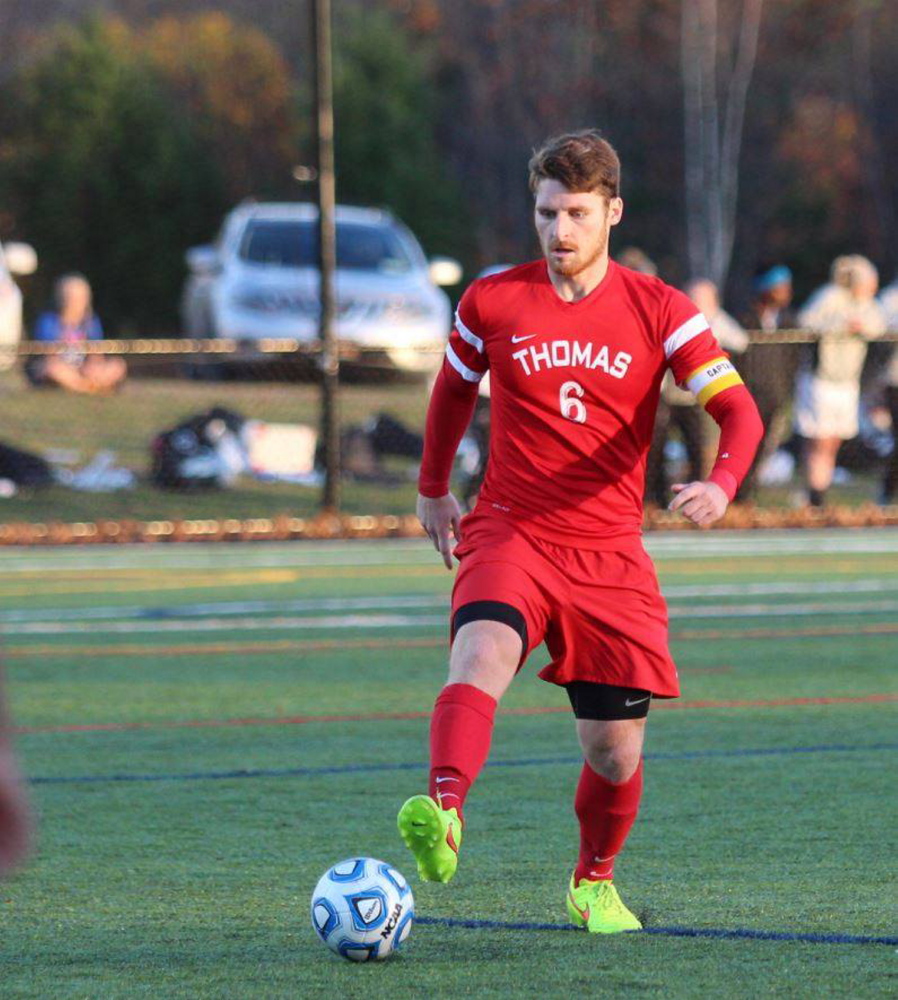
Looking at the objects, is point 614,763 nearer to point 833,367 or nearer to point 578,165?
point 578,165

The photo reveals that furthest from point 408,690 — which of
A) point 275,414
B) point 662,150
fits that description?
point 662,150

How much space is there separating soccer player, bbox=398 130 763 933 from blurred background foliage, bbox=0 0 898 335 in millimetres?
34347

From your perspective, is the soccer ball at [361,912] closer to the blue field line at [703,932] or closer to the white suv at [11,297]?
the blue field line at [703,932]

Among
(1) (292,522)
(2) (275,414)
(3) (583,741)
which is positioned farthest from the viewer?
(2) (275,414)

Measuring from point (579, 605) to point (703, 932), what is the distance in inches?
31.0

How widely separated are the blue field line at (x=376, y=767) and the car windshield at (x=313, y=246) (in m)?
16.5

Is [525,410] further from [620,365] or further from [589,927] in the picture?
[589,927]

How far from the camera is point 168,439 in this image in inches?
698

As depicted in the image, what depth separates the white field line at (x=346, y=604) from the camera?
12.1 m

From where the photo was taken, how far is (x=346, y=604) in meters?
12.5

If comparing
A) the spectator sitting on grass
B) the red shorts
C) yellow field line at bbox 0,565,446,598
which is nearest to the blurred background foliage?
the spectator sitting on grass

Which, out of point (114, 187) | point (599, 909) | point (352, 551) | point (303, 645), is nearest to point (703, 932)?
point (599, 909)

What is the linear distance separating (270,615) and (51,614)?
123 cm

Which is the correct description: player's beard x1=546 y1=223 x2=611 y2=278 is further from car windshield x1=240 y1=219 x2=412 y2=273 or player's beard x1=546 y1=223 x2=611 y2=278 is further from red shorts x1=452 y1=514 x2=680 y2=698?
car windshield x1=240 y1=219 x2=412 y2=273
